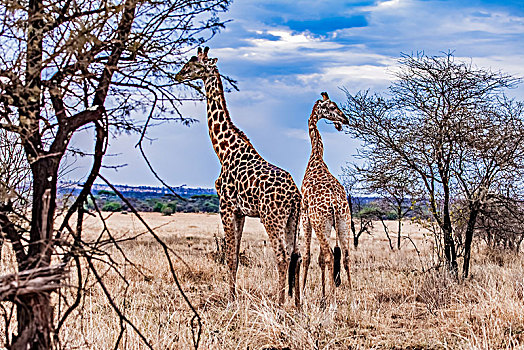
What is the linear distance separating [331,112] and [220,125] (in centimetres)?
192

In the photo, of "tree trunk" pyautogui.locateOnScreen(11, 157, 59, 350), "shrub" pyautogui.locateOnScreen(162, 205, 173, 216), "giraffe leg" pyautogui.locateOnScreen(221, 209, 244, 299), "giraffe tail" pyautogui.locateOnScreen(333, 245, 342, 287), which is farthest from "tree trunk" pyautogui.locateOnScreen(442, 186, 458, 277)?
"shrub" pyautogui.locateOnScreen(162, 205, 173, 216)

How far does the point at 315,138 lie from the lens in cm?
862

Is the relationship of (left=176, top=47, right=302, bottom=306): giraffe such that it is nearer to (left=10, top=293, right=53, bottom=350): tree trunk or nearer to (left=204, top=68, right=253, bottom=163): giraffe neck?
(left=204, top=68, right=253, bottom=163): giraffe neck

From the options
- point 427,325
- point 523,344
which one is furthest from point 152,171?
point 427,325

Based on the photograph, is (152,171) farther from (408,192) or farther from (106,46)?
(408,192)

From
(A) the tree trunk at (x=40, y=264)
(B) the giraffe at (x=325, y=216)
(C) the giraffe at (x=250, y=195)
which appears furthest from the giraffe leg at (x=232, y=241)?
(A) the tree trunk at (x=40, y=264)

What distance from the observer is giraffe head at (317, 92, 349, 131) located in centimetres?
870

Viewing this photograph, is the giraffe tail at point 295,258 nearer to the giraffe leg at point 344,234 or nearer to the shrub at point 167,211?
the giraffe leg at point 344,234

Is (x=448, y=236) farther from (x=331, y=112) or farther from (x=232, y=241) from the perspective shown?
(x=232, y=241)

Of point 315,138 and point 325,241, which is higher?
point 315,138

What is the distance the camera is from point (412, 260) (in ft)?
37.3

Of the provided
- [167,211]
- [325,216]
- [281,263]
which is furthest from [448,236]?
[167,211]

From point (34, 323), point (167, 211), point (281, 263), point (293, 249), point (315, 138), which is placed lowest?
point (167, 211)

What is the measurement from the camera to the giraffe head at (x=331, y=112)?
8.70 meters
